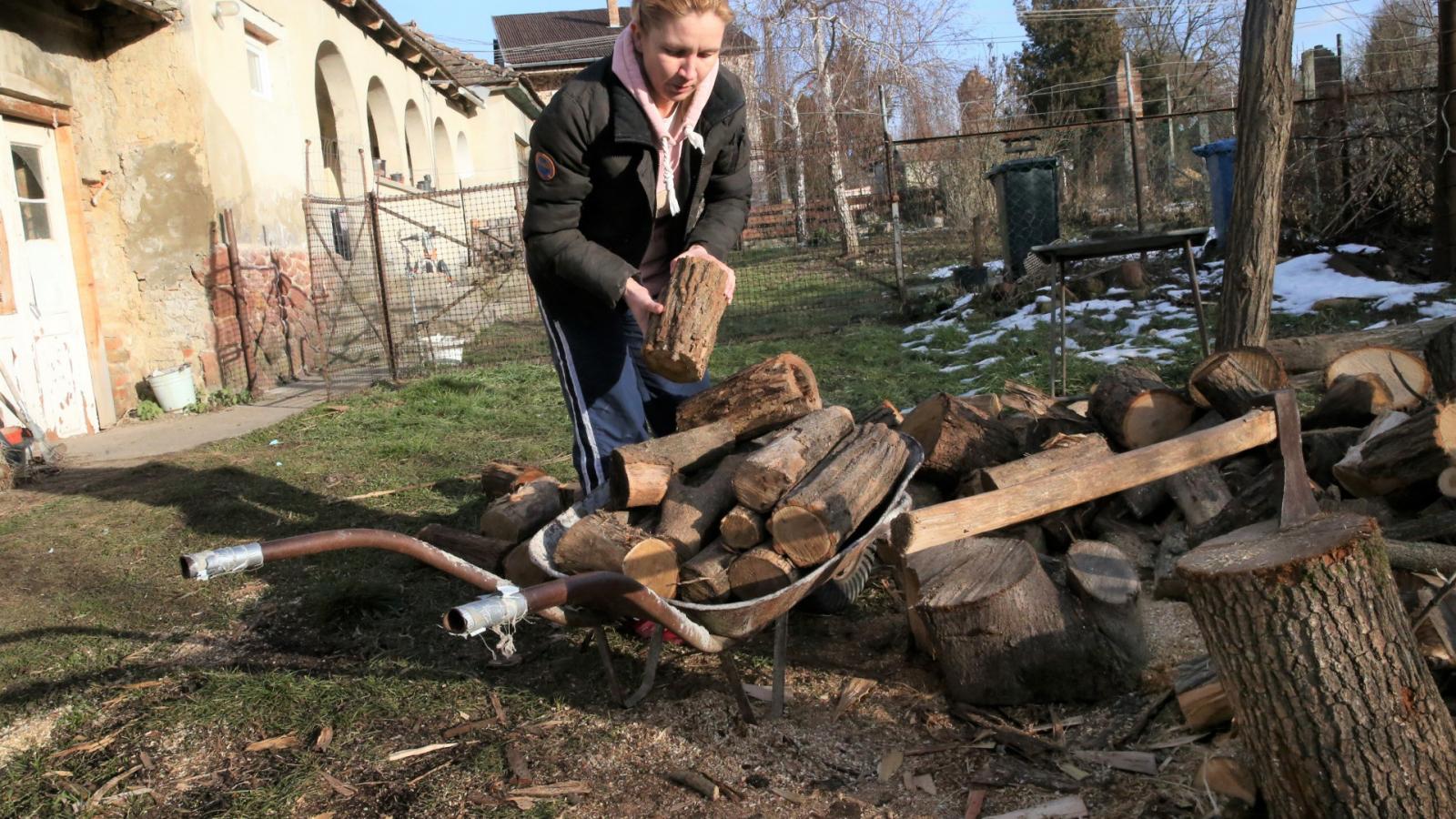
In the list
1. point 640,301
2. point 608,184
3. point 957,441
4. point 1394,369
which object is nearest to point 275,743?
point 640,301

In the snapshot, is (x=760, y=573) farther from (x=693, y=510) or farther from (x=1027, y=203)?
(x=1027, y=203)

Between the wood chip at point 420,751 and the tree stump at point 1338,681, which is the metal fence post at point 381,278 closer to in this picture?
the wood chip at point 420,751

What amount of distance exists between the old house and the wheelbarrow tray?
5901 millimetres

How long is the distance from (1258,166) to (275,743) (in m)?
4.56

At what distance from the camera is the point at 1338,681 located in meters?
1.90

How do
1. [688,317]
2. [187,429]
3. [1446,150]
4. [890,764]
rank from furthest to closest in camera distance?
1. [1446,150]
2. [187,429]
3. [688,317]
4. [890,764]

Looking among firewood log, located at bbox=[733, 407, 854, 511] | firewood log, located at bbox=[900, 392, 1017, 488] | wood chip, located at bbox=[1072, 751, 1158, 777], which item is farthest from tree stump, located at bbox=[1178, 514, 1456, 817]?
firewood log, located at bbox=[900, 392, 1017, 488]

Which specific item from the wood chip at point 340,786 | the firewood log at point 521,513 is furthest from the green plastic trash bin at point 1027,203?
the wood chip at point 340,786

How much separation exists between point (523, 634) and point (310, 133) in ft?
30.1

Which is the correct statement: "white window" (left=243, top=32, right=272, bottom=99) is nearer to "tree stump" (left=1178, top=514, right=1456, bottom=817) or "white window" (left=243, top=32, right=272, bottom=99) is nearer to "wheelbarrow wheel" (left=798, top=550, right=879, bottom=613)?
"wheelbarrow wheel" (left=798, top=550, right=879, bottom=613)

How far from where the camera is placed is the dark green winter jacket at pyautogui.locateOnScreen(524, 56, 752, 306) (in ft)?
9.55

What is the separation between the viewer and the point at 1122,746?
246 cm

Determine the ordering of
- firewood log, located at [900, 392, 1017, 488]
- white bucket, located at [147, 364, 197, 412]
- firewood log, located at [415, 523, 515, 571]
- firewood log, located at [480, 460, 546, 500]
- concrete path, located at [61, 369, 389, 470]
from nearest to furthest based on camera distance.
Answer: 1. firewood log, located at [900, 392, 1017, 488]
2. firewood log, located at [415, 523, 515, 571]
3. firewood log, located at [480, 460, 546, 500]
4. concrete path, located at [61, 369, 389, 470]
5. white bucket, located at [147, 364, 197, 412]

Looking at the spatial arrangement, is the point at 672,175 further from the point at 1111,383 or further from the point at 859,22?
the point at 859,22
